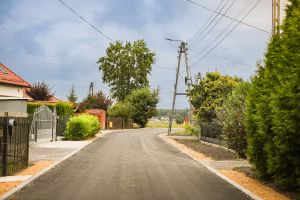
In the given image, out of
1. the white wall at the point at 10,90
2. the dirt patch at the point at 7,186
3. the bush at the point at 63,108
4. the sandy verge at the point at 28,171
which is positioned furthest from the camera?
the bush at the point at 63,108

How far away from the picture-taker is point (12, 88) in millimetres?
29156

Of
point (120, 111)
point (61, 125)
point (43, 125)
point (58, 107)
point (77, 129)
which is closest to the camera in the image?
point (43, 125)

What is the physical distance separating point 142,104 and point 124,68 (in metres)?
11.3

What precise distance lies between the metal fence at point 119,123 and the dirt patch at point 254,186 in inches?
2056

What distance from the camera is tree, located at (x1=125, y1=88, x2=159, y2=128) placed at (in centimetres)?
7781

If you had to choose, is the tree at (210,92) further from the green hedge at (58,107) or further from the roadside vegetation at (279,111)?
the roadside vegetation at (279,111)

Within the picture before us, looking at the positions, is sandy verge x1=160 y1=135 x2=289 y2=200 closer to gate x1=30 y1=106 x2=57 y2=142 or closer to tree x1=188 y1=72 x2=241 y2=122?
gate x1=30 y1=106 x2=57 y2=142

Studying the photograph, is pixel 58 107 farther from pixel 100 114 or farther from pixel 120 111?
pixel 120 111

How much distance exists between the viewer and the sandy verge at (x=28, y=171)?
11.6 meters

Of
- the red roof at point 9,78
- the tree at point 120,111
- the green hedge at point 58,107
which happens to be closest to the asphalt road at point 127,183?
the red roof at point 9,78

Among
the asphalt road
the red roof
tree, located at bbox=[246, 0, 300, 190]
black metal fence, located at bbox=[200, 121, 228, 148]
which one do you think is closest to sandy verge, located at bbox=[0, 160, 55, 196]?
the asphalt road

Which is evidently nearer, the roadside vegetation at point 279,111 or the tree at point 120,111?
the roadside vegetation at point 279,111

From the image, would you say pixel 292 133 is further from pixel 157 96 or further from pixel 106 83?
pixel 106 83

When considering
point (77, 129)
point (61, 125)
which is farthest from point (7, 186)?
point (61, 125)
